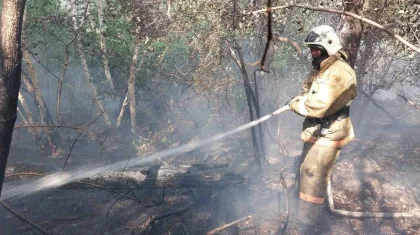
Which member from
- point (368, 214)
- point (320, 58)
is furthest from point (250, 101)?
point (368, 214)

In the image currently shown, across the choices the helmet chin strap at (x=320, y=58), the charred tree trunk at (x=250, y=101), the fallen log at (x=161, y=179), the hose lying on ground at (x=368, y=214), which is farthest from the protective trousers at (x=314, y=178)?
the charred tree trunk at (x=250, y=101)

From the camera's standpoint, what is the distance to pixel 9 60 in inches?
117

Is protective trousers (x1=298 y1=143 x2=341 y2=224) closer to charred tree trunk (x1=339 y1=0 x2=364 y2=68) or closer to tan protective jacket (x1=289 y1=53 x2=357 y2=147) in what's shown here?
tan protective jacket (x1=289 y1=53 x2=357 y2=147)

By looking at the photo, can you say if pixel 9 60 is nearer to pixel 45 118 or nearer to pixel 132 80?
pixel 45 118

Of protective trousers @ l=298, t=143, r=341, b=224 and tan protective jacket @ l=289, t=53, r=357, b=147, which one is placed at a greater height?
tan protective jacket @ l=289, t=53, r=357, b=147

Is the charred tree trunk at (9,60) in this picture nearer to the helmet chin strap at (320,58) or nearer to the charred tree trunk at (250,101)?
the helmet chin strap at (320,58)

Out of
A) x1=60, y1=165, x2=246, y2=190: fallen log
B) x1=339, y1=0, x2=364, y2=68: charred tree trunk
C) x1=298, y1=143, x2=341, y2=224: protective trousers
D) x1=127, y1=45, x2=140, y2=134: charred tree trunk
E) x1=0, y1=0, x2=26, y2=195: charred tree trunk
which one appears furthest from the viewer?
x1=127, y1=45, x2=140, y2=134: charred tree trunk

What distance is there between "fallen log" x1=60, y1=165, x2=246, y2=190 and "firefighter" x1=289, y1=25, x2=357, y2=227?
1.72 metres

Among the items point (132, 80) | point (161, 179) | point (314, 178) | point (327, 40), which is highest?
point (327, 40)

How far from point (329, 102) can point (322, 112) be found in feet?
0.53

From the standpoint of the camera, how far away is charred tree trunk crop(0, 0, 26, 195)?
293 centimetres

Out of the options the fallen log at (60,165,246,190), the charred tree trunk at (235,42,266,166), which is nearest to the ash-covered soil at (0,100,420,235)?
the fallen log at (60,165,246,190)

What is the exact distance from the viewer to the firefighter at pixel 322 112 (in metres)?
3.91

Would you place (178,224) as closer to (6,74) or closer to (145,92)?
(6,74)
